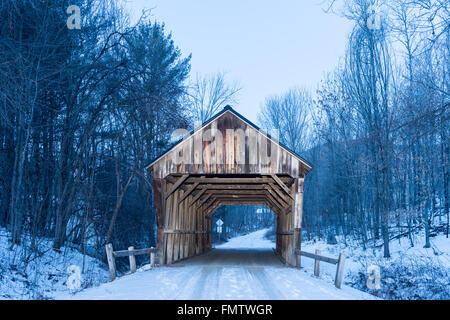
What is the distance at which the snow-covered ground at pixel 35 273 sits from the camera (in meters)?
7.88

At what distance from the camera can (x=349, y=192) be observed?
77.5ft

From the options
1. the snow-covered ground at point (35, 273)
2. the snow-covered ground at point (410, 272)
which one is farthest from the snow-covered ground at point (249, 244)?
the snow-covered ground at point (35, 273)

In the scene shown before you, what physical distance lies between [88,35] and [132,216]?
8.47 meters

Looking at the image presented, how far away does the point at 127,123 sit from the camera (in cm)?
1499

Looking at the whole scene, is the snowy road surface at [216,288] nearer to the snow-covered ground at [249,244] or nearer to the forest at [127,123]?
the forest at [127,123]

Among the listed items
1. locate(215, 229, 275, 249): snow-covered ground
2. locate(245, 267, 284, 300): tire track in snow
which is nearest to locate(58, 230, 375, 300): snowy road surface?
locate(245, 267, 284, 300): tire track in snow

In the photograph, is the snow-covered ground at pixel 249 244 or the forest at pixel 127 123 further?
the snow-covered ground at pixel 249 244

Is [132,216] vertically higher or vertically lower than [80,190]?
lower

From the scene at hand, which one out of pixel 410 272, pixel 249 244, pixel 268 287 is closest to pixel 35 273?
pixel 268 287

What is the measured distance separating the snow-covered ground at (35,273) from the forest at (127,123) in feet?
0.86
